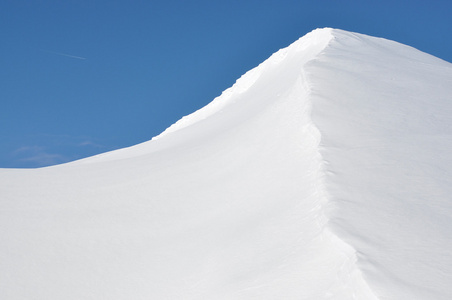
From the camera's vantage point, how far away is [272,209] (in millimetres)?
6809

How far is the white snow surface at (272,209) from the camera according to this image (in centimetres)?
506

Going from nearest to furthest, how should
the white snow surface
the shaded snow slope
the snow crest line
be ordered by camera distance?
the snow crest line, the shaded snow slope, the white snow surface

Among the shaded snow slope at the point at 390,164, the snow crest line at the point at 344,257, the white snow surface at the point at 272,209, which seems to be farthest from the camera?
the white snow surface at the point at 272,209

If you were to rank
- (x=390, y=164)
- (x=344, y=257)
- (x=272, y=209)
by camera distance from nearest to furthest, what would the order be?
(x=344, y=257)
(x=272, y=209)
(x=390, y=164)

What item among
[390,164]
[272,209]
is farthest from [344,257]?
[390,164]

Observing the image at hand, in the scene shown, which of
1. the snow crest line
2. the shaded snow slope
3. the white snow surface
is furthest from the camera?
the white snow surface

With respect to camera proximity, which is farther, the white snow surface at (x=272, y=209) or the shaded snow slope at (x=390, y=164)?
the white snow surface at (x=272, y=209)

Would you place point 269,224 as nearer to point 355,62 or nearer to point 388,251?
point 388,251

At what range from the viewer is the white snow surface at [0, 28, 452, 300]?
506 cm

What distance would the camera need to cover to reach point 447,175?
6832 mm

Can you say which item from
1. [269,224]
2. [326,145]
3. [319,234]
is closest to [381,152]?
[326,145]

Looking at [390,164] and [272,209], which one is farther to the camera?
[390,164]

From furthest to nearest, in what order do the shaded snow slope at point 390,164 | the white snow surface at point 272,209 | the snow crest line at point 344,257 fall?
the white snow surface at point 272,209 → the shaded snow slope at point 390,164 → the snow crest line at point 344,257

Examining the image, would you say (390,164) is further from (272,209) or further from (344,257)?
(344,257)
